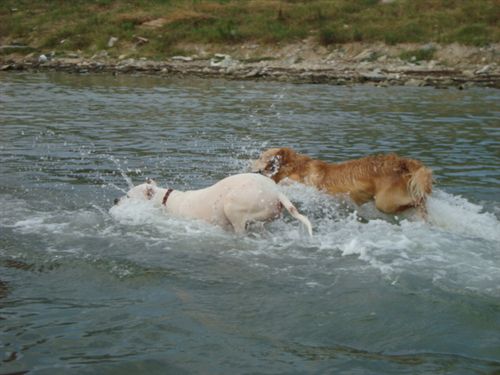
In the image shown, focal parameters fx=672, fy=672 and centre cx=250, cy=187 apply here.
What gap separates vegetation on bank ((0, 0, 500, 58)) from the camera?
31344mm

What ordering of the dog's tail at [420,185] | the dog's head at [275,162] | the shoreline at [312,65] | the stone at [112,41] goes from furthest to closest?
the stone at [112,41] → the shoreline at [312,65] → the dog's head at [275,162] → the dog's tail at [420,185]

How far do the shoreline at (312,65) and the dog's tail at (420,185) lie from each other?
56.3ft

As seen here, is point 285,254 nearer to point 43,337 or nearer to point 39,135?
point 43,337

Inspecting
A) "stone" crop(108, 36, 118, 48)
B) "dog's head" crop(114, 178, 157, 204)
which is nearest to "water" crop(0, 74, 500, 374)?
"dog's head" crop(114, 178, 157, 204)

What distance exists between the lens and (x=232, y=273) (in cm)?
650

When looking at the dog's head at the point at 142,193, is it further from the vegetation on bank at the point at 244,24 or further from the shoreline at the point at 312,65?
the vegetation on bank at the point at 244,24

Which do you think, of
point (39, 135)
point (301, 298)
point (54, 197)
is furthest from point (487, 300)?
point (39, 135)

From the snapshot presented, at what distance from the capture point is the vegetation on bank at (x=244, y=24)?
Answer: 3134 centimetres

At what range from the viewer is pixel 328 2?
36.9 m

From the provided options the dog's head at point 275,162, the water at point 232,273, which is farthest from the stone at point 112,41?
the dog's head at point 275,162

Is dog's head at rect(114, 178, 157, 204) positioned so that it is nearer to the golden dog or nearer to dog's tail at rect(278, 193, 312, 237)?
dog's tail at rect(278, 193, 312, 237)

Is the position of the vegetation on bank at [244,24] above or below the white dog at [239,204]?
above

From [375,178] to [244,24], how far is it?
28906 mm

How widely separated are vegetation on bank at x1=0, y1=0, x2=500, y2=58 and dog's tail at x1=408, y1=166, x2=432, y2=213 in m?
23.2
